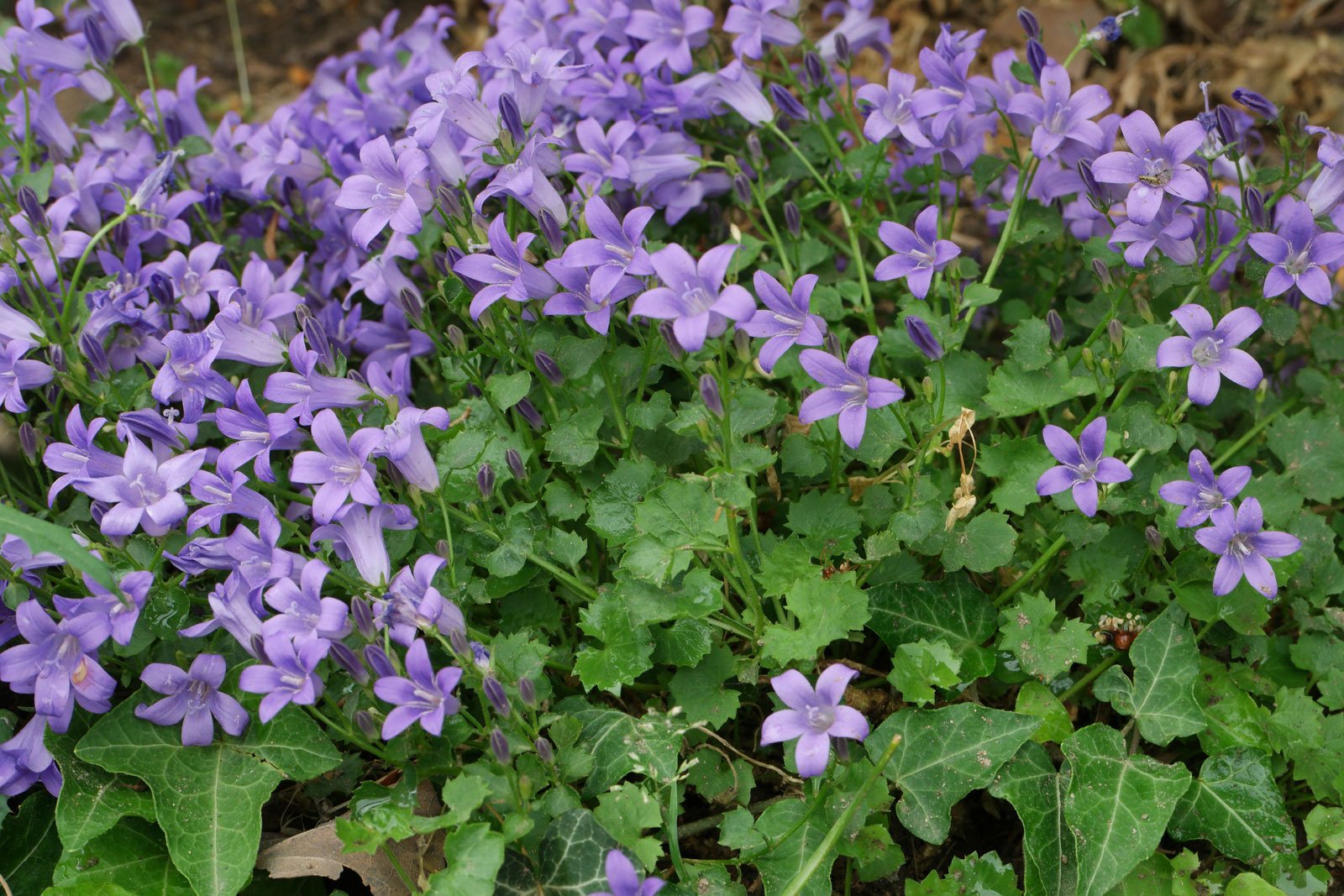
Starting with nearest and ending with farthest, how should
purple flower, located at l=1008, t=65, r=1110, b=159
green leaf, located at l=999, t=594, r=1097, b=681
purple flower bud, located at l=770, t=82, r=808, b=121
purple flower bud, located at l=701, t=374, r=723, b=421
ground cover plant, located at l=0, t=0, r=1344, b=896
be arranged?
1. purple flower bud, located at l=701, t=374, r=723, b=421
2. ground cover plant, located at l=0, t=0, r=1344, b=896
3. green leaf, located at l=999, t=594, r=1097, b=681
4. purple flower, located at l=1008, t=65, r=1110, b=159
5. purple flower bud, located at l=770, t=82, r=808, b=121

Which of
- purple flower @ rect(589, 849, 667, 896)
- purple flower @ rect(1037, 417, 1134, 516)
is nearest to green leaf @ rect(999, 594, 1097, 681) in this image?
purple flower @ rect(1037, 417, 1134, 516)

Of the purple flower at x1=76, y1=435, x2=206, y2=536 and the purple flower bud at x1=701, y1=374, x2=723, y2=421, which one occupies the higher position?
the purple flower bud at x1=701, y1=374, x2=723, y2=421

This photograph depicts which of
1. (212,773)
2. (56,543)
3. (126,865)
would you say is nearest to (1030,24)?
(56,543)

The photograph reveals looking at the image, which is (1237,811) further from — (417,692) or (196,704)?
(196,704)

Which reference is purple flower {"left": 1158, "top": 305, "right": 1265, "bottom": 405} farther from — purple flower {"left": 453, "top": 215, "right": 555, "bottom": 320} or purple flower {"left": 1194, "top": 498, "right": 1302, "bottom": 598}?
purple flower {"left": 453, "top": 215, "right": 555, "bottom": 320}

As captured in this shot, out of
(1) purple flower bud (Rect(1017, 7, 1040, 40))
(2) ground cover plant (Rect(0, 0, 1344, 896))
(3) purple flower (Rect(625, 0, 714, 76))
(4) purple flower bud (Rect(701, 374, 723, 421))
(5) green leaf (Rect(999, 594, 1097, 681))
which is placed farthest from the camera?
(3) purple flower (Rect(625, 0, 714, 76))

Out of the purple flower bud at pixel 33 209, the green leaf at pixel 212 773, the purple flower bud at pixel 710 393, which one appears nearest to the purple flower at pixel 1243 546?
the purple flower bud at pixel 710 393
